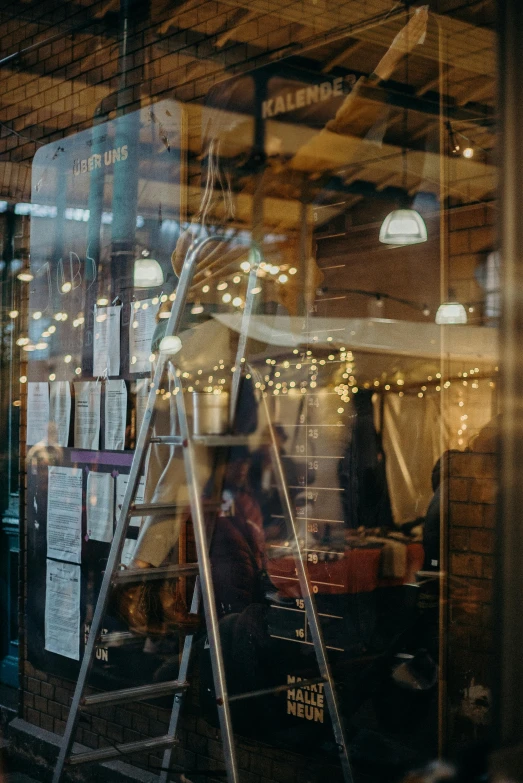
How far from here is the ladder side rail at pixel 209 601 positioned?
2.97 metres

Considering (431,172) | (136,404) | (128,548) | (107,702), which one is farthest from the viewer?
(136,404)

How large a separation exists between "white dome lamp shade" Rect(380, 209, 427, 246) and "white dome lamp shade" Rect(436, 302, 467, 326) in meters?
0.24

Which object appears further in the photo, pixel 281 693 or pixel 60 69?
pixel 60 69

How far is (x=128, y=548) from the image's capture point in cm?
393

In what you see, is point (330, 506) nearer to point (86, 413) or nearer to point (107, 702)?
point (107, 702)

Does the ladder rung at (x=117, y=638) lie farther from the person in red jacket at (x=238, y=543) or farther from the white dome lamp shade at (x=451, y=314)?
the white dome lamp shade at (x=451, y=314)

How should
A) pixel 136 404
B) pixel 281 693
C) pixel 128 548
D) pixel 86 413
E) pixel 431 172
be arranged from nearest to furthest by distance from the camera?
pixel 431 172
pixel 281 693
pixel 128 548
pixel 136 404
pixel 86 413

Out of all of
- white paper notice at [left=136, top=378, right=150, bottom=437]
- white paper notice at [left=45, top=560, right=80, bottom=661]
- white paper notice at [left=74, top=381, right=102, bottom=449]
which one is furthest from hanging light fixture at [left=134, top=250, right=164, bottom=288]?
white paper notice at [left=45, top=560, right=80, bottom=661]

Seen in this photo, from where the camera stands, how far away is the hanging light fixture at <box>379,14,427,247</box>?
10.1 feet

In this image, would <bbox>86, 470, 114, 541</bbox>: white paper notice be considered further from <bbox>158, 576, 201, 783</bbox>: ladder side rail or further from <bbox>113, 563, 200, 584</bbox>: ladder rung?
→ <bbox>113, 563, 200, 584</bbox>: ladder rung

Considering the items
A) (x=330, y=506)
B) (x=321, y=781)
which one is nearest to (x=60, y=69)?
(x=330, y=506)

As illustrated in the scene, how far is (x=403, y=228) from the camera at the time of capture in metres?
3.14

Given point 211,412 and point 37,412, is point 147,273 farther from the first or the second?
point 37,412

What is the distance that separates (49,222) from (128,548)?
6.25ft
